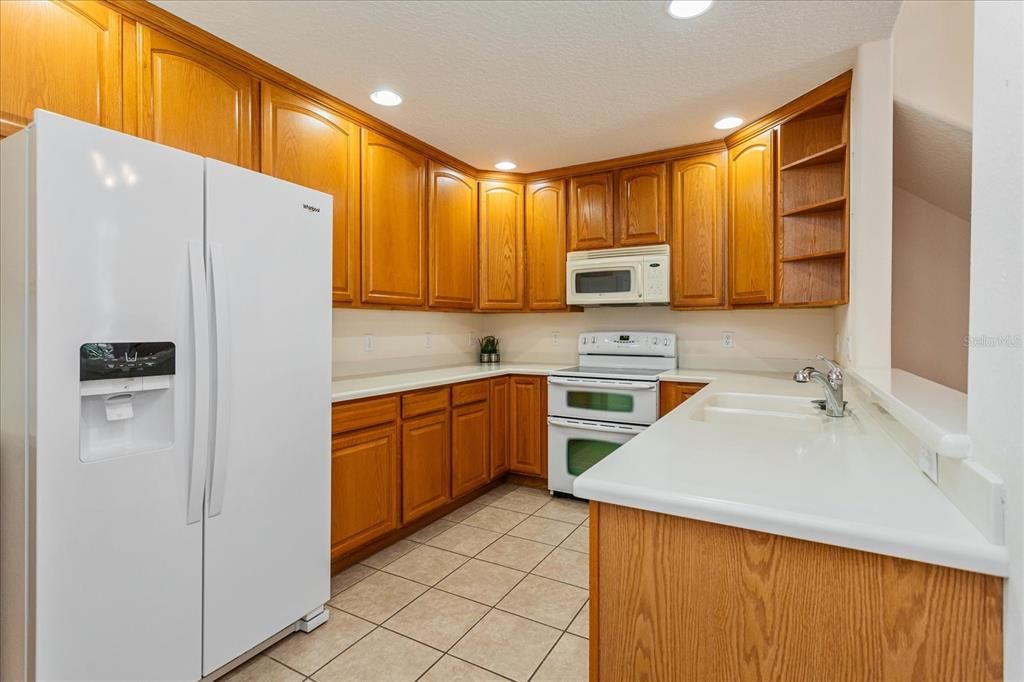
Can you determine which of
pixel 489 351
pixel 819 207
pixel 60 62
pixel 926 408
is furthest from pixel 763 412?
pixel 60 62

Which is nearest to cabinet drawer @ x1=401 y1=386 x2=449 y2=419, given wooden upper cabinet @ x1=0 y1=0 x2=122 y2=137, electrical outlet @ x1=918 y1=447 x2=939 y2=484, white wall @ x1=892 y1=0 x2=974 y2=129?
wooden upper cabinet @ x1=0 y1=0 x2=122 y2=137

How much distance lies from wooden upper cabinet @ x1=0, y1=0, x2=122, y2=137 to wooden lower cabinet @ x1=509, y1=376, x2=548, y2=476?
2.62 m

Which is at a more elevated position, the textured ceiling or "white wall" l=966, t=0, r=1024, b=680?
the textured ceiling

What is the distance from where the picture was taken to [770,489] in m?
0.91

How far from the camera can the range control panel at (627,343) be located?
3.50 meters

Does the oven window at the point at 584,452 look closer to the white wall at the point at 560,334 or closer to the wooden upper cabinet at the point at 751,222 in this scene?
the white wall at the point at 560,334

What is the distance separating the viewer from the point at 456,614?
78.5 inches

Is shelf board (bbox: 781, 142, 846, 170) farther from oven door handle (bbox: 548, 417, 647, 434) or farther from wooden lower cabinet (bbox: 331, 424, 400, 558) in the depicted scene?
wooden lower cabinet (bbox: 331, 424, 400, 558)

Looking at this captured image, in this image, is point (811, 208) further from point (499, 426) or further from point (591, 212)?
point (499, 426)

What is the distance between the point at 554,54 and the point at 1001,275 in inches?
74.7

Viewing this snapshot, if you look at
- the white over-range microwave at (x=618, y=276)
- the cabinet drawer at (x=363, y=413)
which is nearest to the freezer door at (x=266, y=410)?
the cabinet drawer at (x=363, y=413)

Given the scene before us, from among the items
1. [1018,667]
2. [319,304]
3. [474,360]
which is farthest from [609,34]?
[474,360]

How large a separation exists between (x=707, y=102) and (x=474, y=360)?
261 cm

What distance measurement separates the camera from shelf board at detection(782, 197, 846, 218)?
238 cm
